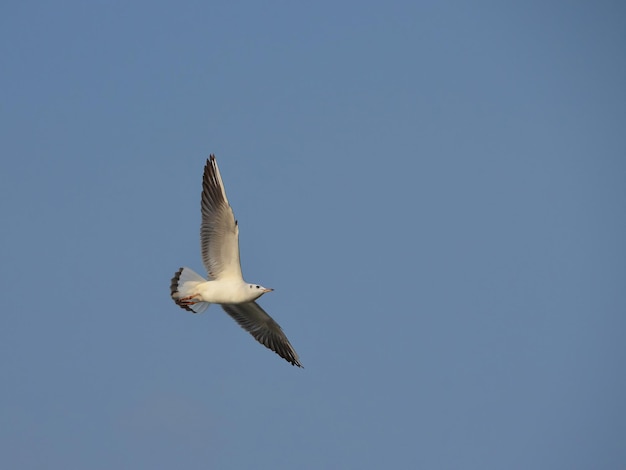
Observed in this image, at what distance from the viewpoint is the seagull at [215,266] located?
65.7 ft

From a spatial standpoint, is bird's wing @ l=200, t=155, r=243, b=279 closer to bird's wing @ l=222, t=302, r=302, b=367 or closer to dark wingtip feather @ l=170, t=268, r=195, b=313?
dark wingtip feather @ l=170, t=268, r=195, b=313

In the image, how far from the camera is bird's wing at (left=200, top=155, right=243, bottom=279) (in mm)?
19938

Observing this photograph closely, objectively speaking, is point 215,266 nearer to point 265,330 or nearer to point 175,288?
point 175,288

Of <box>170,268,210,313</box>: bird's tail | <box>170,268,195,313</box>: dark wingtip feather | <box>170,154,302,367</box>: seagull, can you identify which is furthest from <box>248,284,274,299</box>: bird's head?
<box>170,268,195,313</box>: dark wingtip feather

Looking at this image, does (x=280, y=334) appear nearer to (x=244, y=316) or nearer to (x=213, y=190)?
(x=244, y=316)

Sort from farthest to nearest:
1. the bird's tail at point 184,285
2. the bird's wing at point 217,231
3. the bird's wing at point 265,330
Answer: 1. the bird's wing at point 265,330
2. the bird's tail at point 184,285
3. the bird's wing at point 217,231

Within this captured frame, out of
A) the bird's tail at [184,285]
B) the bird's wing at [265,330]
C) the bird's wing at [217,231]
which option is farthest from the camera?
the bird's wing at [265,330]

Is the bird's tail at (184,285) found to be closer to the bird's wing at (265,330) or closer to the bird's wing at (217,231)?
the bird's wing at (217,231)

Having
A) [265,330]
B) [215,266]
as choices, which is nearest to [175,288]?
[215,266]

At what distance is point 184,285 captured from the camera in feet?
68.2

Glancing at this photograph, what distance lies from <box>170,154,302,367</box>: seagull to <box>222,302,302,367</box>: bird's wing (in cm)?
48

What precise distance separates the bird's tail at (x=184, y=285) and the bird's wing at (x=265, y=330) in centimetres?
117

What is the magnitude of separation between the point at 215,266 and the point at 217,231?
0.83m

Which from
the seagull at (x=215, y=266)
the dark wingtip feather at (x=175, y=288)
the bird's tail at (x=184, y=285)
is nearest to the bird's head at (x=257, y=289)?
the seagull at (x=215, y=266)
